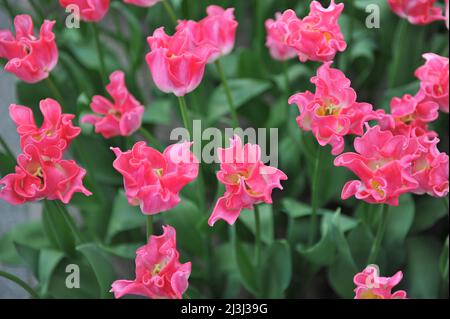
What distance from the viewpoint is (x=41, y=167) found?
0.65 metres

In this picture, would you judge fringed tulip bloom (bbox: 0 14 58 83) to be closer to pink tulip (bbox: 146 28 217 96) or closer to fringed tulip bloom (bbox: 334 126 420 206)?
pink tulip (bbox: 146 28 217 96)

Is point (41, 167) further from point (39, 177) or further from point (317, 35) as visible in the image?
point (317, 35)

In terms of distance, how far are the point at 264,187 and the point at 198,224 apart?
268 millimetres

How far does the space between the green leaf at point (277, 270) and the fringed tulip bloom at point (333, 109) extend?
0.23 meters

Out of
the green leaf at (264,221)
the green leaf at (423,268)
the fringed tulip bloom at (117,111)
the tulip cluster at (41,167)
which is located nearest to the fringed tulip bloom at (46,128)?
the tulip cluster at (41,167)

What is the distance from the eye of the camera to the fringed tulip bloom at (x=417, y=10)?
819 mm

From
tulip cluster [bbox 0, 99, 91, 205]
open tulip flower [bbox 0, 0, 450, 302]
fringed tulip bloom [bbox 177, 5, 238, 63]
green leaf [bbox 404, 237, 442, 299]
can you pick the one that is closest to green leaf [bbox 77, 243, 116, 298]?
open tulip flower [bbox 0, 0, 450, 302]

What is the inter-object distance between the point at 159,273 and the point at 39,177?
0.15m

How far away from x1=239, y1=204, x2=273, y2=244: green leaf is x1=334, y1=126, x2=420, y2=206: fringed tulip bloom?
11.4 inches

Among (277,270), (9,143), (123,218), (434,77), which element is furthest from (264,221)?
(9,143)

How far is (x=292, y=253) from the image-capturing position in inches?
35.9
